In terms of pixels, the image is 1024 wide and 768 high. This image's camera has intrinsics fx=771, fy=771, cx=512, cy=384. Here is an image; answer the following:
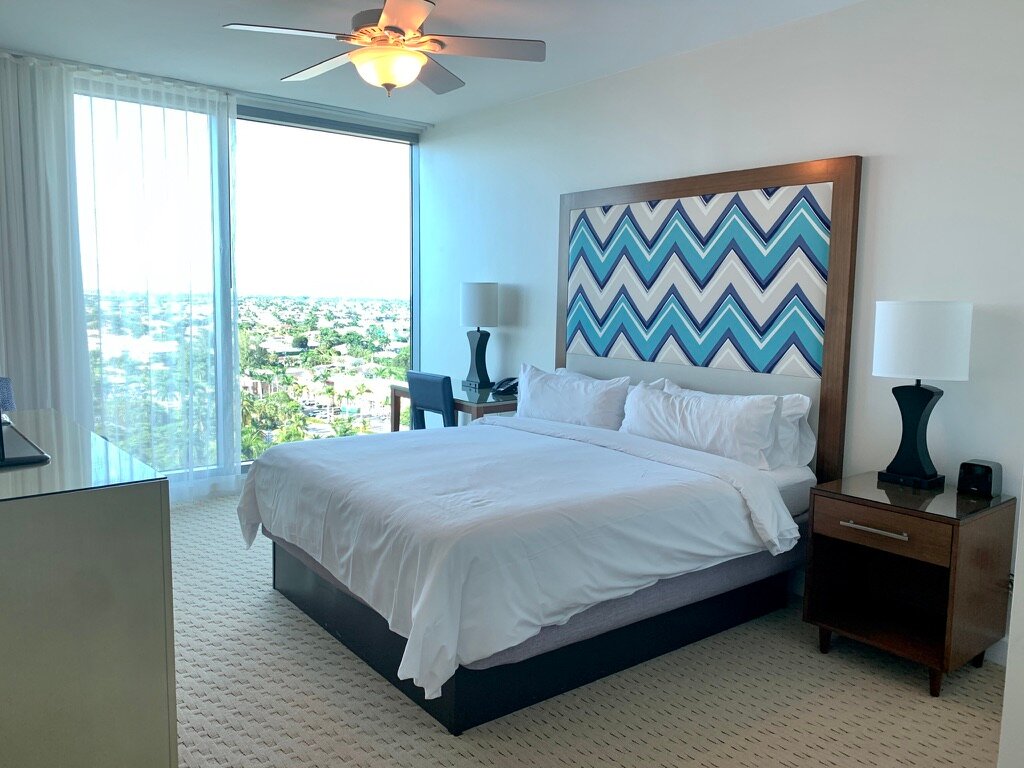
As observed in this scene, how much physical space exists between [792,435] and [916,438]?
557 millimetres

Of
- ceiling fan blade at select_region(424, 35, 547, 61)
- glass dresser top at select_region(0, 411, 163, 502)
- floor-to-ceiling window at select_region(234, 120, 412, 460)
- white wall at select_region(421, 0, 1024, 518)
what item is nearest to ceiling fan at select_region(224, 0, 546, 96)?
ceiling fan blade at select_region(424, 35, 547, 61)

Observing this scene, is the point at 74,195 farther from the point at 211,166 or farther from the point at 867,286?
the point at 867,286

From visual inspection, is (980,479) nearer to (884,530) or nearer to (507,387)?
(884,530)

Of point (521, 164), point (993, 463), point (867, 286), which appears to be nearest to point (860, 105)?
point (867, 286)

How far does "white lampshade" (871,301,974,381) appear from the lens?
2804 millimetres

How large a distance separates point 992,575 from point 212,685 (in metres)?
2.84

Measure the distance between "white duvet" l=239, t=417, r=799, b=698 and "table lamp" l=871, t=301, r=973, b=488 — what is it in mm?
529

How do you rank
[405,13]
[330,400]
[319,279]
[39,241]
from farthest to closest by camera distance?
1. [330,400]
2. [319,279]
3. [39,241]
4. [405,13]

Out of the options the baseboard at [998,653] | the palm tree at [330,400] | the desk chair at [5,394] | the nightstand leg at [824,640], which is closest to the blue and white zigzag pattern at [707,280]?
the nightstand leg at [824,640]

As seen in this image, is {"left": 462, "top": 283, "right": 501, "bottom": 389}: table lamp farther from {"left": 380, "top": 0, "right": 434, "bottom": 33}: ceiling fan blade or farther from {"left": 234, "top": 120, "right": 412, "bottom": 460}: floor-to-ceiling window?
{"left": 380, "top": 0, "right": 434, "bottom": 33}: ceiling fan blade

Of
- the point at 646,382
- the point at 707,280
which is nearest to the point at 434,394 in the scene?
the point at 646,382

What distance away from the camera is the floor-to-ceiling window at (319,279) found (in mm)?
5387

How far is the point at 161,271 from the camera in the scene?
4832 millimetres

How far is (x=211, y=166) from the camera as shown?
16.4 ft
